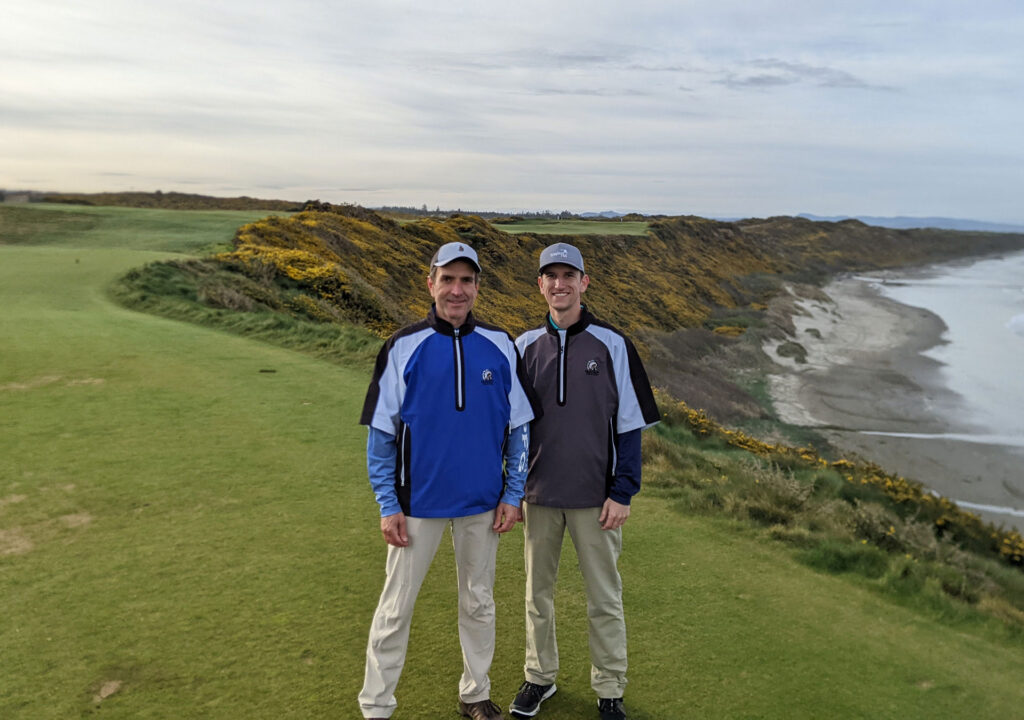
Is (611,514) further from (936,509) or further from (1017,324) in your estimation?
(1017,324)

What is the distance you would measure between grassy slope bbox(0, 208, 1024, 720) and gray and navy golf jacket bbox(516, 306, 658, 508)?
1.15 m

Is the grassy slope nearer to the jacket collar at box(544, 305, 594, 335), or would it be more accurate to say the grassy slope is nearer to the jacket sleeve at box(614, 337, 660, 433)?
the jacket sleeve at box(614, 337, 660, 433)

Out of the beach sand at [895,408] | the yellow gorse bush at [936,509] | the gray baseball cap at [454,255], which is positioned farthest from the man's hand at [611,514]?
the beach sand at [895,408]

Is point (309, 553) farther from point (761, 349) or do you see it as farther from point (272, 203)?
point (272, 203)

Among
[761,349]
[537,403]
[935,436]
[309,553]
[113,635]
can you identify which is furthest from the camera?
[761,349]

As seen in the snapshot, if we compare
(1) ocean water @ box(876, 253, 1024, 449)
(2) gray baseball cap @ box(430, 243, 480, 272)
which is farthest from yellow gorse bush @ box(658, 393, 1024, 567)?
(1) ocean water @ box(876, 253, 1024, 449)

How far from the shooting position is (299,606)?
4516 millimetres

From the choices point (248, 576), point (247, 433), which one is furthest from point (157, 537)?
point (247, 433)

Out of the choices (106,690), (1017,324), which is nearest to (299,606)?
(106,690)

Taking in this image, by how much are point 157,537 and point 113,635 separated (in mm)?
1258

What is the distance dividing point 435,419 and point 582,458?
825 millimetres

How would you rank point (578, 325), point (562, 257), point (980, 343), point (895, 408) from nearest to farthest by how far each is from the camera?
point (562, 257) < point (578, 325) < point (895, 408) < point (980, 343)

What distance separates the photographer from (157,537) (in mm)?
5289

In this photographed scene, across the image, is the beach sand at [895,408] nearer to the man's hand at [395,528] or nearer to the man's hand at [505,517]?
the man's hand at [505,517]
